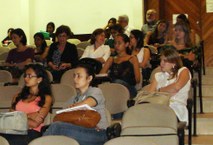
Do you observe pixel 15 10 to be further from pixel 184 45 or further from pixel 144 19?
pixel 184 45

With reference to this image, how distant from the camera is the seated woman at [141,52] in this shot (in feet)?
29.3

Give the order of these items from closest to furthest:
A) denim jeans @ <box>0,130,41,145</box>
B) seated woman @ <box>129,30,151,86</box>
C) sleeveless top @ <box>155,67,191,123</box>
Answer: denim jeans @ <box>0,130,41,145</box>, sleeveless top @ <box>155,67,191,123</box>, seated woman @ <box>129,30,151,86</box>

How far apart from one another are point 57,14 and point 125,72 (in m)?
7.39

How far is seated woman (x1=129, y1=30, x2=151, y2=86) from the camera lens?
29.3 ft

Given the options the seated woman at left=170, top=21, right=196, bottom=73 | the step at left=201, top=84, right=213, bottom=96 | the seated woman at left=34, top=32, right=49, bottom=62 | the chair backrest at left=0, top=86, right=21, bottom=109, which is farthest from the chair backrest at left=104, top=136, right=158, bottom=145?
the seated woman at left=34, top=32, right=49, bottom=62

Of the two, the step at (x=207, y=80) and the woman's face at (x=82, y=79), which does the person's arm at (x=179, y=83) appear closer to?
the woman's face at (x=82, y=79)

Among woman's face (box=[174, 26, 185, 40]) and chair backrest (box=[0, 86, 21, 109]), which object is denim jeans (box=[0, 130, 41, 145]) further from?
woman's face (box=[174, 26, 185, 40])

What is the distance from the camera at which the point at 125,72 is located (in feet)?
27.0

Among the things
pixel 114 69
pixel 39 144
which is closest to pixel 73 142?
pixel 39 144

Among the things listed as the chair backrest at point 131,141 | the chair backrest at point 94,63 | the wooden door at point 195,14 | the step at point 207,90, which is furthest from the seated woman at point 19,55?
the chair backrest at point 131,141

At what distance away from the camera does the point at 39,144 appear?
462 centimetres

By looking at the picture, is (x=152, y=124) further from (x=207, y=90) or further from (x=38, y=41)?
(x=38, y=41)

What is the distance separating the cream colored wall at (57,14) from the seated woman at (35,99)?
799cm

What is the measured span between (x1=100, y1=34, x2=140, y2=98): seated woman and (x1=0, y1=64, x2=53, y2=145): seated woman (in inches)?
73.1
